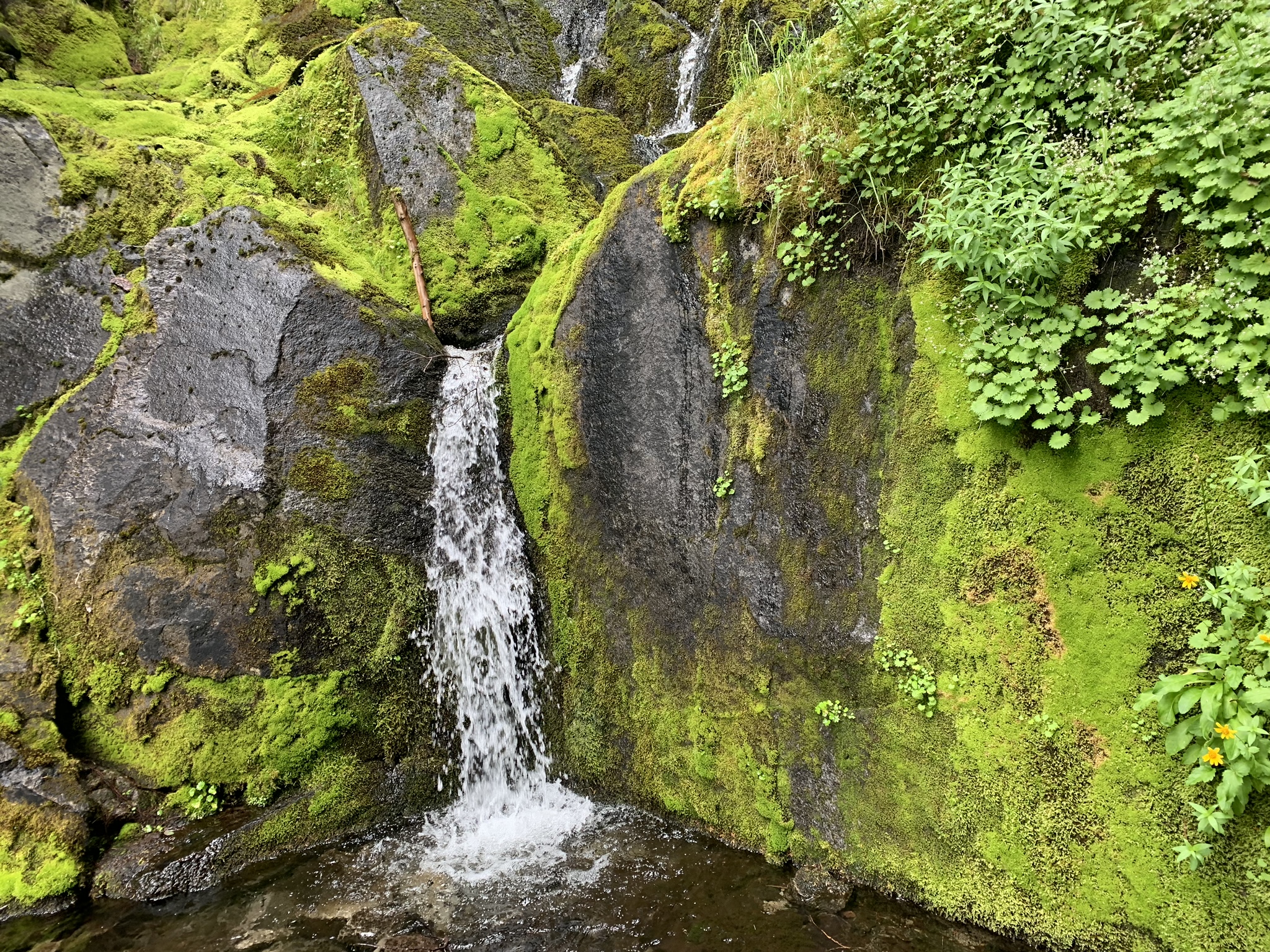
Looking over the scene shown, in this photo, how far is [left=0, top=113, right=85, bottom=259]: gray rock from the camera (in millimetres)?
6398

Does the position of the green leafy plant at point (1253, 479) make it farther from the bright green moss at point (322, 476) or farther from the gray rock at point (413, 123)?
the gray rock at point (413, 123)

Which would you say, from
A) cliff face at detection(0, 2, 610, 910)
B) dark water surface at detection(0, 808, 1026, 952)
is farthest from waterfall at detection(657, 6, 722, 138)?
dark water surface at detection(0, 808, 1026, 952)

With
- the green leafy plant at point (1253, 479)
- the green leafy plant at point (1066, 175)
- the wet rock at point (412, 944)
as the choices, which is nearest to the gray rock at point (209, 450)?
the wet rock at point (412, 944)

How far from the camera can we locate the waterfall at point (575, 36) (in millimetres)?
12461

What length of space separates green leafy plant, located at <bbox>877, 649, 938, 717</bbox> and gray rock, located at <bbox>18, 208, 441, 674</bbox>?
180 inches

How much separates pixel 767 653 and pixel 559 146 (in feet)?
30.3

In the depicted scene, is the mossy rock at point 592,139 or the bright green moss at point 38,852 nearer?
the bright green moss at point 38,852

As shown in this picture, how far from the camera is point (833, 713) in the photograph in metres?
4.06

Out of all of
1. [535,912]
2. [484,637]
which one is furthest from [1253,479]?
[484,637]

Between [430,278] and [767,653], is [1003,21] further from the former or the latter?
[430,278]

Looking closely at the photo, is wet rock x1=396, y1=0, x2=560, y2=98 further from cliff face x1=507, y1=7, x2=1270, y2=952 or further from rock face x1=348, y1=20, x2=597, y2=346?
cliff face x1=507, y1=7, x2=1270, y2=952

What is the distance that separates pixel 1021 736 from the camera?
10.8ft

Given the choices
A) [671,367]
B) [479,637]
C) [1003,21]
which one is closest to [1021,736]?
[671,367]

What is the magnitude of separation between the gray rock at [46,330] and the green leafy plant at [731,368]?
668 cm
